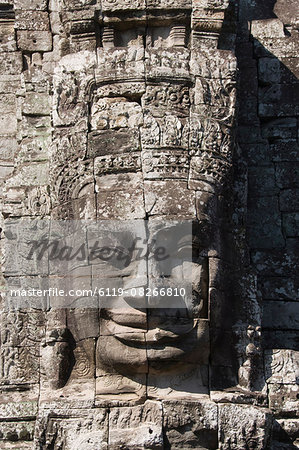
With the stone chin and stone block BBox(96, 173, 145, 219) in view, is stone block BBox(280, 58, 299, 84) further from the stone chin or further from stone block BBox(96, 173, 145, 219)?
the stone chin

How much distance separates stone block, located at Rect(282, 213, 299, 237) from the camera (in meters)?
10.8

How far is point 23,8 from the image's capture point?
1141 centimetres

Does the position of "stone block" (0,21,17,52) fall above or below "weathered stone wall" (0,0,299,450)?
above

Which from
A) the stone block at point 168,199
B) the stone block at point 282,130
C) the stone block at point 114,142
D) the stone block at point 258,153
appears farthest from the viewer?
the stone block at point 282,130

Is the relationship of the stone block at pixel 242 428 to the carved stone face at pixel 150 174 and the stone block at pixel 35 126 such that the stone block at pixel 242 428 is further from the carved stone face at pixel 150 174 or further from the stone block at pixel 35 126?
the stone block at pixel 35 126

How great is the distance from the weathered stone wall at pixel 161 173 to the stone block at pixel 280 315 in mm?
12

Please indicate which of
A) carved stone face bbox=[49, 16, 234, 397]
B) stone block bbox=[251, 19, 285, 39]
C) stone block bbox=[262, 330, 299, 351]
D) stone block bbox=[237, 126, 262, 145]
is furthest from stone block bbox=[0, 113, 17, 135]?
stone block bbox=[262, 330, 299, 351]

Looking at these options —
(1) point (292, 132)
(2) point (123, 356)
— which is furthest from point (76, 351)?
(1) point (292, 132)

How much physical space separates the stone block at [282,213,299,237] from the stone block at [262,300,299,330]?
2.44 ft

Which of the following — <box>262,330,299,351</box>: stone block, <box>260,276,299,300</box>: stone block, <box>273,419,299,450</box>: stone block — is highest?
<box>260,276,299,300</box>: stone block

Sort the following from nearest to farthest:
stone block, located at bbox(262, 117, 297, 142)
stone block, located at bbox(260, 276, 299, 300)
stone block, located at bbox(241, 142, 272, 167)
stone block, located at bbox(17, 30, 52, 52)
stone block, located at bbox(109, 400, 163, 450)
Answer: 1. stone block, located at bbox(109, 400, 163, 450)
2. stone block, located at bbox(260, 276, 299, 300)
3. stone block, located at bbox(241, 142, 272, 167)
4. stone block, located at bbox(262, 117, 297, 142)
5. stone block, located at bbox(17, 30, 52, 52)

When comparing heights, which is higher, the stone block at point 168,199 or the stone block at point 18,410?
the stone block at point 168,199

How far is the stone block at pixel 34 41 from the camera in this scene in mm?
11383
